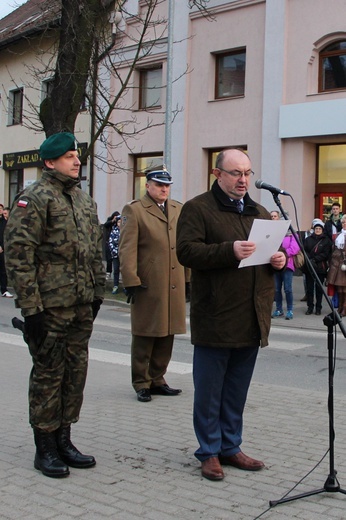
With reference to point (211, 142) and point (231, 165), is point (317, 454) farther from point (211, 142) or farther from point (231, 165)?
point (211, 142)

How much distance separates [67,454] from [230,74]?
1674 centimetres

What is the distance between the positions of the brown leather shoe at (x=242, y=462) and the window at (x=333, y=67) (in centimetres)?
1431

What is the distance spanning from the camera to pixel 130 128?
2225 cm

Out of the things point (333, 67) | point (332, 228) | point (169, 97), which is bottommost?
point (332, 228)

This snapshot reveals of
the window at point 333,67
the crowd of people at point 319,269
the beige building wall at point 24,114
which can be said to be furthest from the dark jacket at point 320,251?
the beige building wall at point 24,114

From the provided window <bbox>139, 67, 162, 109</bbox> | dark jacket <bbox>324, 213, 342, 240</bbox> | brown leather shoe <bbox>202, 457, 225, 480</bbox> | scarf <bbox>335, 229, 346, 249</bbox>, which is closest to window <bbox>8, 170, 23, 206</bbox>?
window <bbox>139, 67, 162, 109</bbox>

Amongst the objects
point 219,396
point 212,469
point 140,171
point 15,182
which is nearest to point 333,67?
point 140,171

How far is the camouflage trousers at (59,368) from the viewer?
4113mm

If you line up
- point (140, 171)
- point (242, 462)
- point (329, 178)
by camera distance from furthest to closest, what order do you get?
Answer: point (140, 171), point (329, 178), point (242, 462)

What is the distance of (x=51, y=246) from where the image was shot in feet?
13.6

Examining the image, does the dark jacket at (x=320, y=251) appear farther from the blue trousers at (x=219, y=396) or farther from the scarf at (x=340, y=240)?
the blue trousers at (x=219, y=396)

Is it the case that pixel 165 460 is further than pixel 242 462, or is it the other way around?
pixel 165 460

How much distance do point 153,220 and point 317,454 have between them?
2590 millimetres

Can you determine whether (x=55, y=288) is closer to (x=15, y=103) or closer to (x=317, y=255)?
(x=317, y=255)
